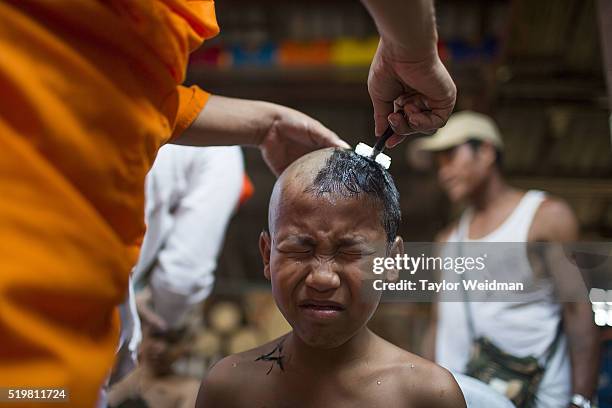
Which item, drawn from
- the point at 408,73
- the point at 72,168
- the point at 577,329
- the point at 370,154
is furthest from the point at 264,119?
the point at 577,329

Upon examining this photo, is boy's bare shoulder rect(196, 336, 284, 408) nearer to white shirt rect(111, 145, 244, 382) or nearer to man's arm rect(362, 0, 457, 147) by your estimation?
man's arm rect(362, 0, 457, 147)

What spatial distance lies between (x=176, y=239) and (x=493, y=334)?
0.84m

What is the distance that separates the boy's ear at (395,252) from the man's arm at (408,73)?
5.6 inches

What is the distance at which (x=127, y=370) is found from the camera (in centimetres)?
108

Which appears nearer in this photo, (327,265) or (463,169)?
(327,265)

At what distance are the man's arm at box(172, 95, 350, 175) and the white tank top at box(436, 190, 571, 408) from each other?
0.27 m

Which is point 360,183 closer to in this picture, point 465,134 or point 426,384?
point 426,384

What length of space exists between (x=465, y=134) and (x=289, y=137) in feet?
1.86

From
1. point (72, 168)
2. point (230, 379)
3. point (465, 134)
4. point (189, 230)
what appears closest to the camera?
point (72, 168)

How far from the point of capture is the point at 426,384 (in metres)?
0.85

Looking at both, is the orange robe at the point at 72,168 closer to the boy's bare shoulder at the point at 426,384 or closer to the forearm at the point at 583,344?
the boy's bare shoulder at the point at 426,384

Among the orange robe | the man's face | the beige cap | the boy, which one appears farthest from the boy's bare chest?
the man's face

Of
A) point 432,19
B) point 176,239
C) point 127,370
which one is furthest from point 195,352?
point 432,19

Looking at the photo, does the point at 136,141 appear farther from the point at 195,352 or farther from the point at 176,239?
the point at 176,239
